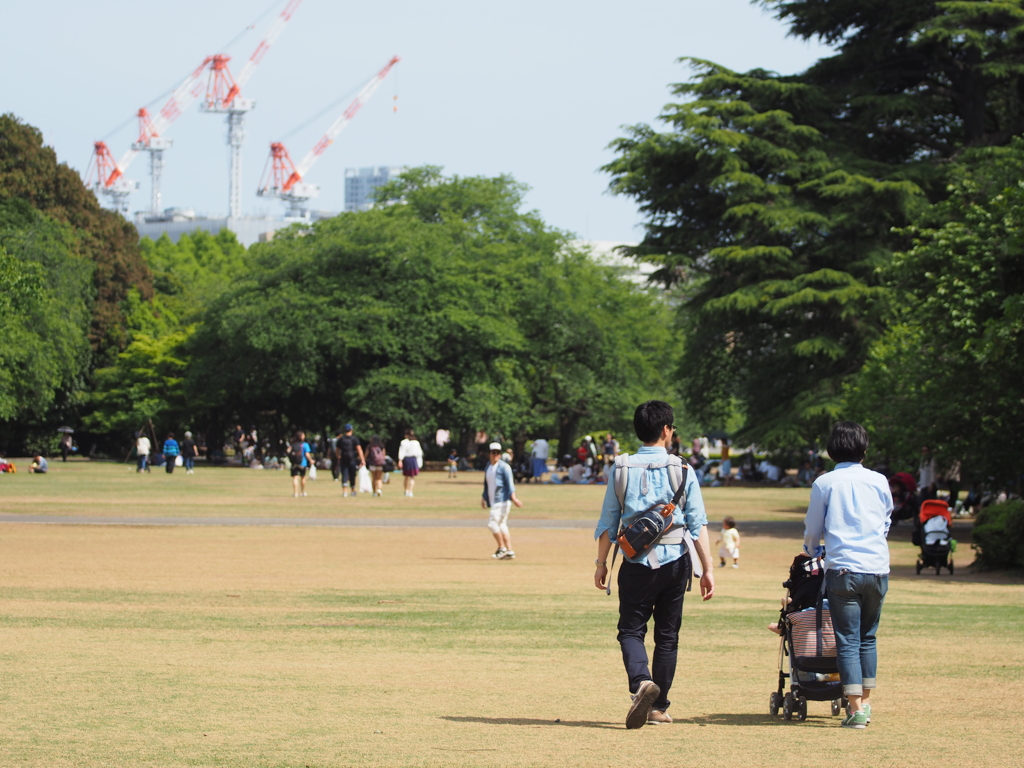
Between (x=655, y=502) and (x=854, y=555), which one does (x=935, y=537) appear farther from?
(x=655, y=502)

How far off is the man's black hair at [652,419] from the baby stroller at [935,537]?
42.5ft

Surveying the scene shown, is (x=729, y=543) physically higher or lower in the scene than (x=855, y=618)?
lower

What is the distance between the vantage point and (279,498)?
33.0 meters

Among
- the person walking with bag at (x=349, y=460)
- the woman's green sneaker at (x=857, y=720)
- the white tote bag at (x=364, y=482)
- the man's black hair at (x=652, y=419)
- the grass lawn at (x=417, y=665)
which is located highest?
the man's black hair at (x=652, y=419)

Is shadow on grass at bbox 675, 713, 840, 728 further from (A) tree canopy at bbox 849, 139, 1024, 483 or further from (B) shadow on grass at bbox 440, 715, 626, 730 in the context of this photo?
(A) tree canopy at bbox 849, 139, 1024, 483

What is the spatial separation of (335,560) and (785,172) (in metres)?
26.2

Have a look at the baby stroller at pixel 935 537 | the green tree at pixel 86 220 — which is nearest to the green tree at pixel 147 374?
the green tree at pixel 86 220

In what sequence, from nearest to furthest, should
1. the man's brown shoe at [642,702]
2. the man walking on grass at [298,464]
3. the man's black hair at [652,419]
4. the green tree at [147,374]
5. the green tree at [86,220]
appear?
the man's brown shoe at [642,702] < the man's black hair at [652,419] < the man walking on grass at [298,464] < the green tree at [86,220] < the green tree at [147,374]

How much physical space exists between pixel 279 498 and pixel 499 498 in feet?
50.0

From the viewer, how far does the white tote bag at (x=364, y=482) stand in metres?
34.8

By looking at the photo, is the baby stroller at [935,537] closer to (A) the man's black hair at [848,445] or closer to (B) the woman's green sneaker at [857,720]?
(A) the man's black hair at [848,445]

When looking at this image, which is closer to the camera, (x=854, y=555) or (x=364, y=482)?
(x=854, y=555)

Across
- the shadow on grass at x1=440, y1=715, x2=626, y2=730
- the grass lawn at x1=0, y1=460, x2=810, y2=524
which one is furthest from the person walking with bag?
the shadow on grass at x1=440, y1=715, x2=626, y2=730

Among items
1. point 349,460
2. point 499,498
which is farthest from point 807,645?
point 349,460
